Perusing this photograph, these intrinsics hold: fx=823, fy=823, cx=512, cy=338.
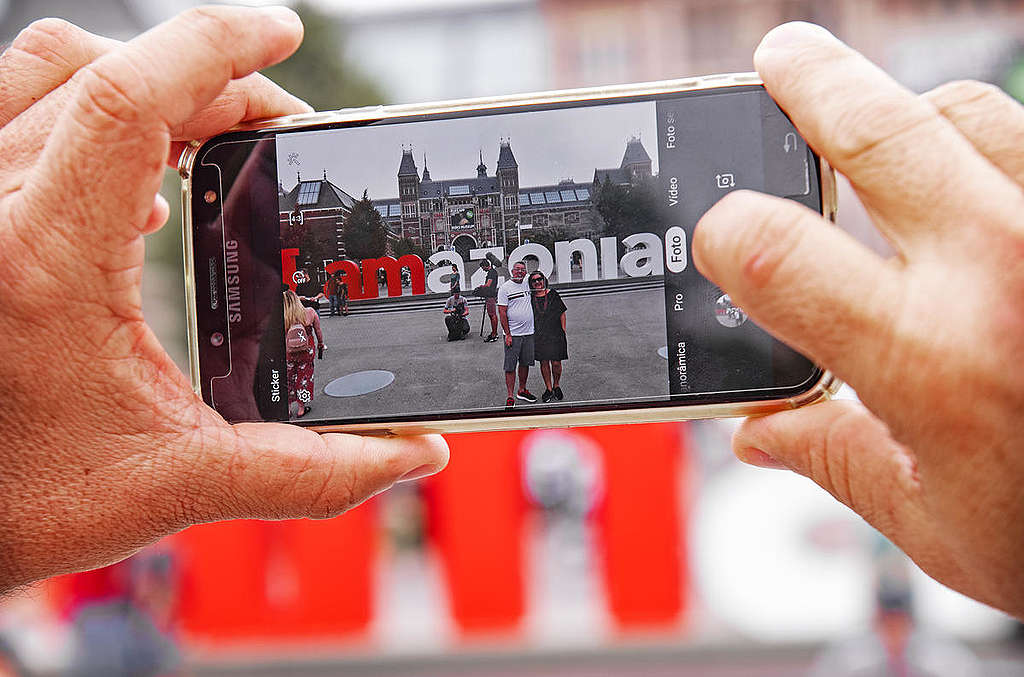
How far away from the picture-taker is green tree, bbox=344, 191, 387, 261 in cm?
145

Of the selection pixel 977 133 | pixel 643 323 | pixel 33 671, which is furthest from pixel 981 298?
pixel 33 671

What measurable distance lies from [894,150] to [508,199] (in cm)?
68

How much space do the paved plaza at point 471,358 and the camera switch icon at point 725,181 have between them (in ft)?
0.67

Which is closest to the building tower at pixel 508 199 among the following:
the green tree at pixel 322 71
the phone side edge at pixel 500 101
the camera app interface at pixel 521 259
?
the camera app interface at pixel 521 259

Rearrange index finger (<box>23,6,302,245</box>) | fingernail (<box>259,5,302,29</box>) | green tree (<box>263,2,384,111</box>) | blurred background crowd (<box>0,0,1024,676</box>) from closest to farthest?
index finger (<box>23,6,302,245</box>), fingernail (<box>259,5,302,29</box>), blurred background crowd (<box>0,0,1024,676</box>), green tree (<box>263,2,384,111</box>)

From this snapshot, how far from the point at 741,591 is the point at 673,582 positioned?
0.52m

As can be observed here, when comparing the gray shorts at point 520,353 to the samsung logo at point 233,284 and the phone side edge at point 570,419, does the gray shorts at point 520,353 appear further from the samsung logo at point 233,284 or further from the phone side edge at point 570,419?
the samsung logo at point 233,284

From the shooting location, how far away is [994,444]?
85cm

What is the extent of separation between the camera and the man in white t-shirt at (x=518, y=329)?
4.65ft

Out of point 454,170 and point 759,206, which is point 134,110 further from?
point 759,206

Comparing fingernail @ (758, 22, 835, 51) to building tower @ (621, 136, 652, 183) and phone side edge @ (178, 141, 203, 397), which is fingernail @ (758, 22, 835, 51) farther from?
phone side edge @ (178, 141, 203, 397)

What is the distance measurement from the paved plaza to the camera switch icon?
0.67ft

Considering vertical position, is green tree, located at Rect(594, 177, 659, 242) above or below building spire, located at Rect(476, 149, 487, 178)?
below

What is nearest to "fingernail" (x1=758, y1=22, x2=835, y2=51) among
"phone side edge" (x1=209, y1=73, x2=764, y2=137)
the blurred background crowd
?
"phone side edge" (x1=209, y1=73, x2=764, y2=137)
